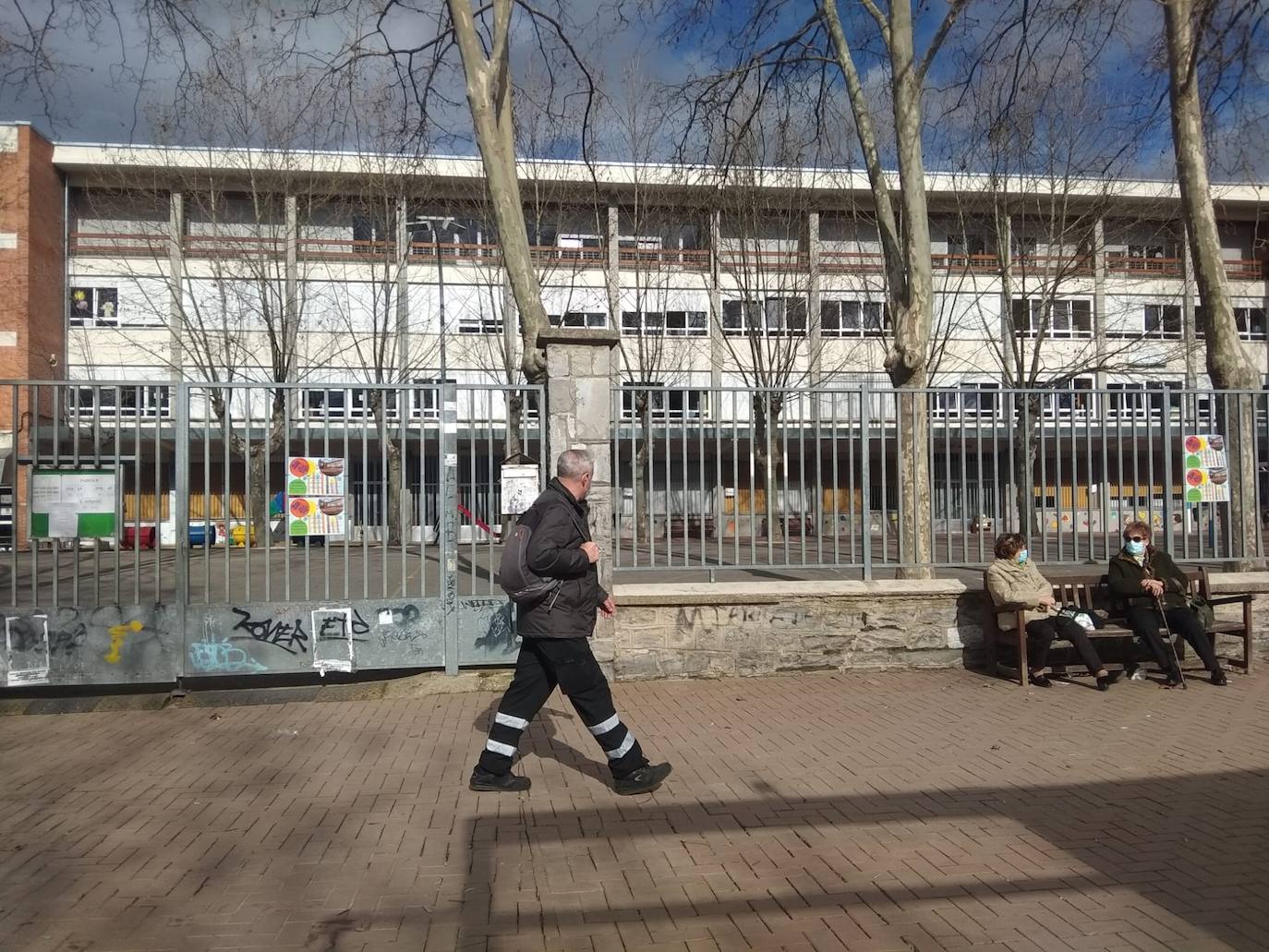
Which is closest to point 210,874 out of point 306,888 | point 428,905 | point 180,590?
point 306,888

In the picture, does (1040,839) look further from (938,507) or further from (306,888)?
(938,507)

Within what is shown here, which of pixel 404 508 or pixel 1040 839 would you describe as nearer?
pixel 1040 839

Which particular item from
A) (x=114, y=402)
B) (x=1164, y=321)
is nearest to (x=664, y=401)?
(x=114, y=402)

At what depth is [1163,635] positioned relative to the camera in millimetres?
7520

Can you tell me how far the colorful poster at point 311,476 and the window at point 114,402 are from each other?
3.53ft

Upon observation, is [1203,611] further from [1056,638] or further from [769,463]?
[769,463]

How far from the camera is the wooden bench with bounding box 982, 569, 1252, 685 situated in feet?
24.8

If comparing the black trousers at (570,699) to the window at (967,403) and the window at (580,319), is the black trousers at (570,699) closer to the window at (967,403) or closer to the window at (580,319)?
the window at (967,403)

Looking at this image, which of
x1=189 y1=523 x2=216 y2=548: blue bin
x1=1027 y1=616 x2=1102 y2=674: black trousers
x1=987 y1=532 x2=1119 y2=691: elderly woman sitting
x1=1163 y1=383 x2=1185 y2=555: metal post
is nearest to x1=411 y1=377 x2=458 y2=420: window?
x1=189 y1=523 x2=216 y2=548: blue bin

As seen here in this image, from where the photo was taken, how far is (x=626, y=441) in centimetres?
791

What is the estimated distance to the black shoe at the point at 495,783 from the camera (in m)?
4.97

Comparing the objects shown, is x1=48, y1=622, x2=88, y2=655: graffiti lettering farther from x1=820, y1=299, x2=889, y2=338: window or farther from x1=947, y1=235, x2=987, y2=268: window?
x1=947, y1=235, x2=987, y2=268: window

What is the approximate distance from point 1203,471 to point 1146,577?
6.24 feet

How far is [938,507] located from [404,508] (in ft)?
16.2
